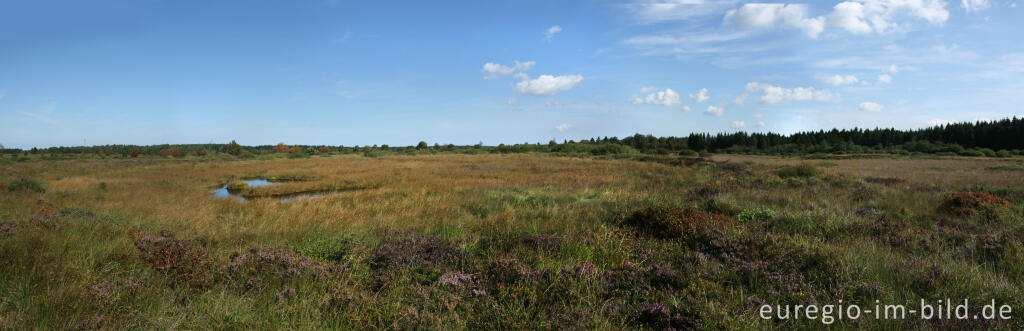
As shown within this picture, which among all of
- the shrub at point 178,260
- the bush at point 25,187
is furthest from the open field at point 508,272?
the bush at point 25,187

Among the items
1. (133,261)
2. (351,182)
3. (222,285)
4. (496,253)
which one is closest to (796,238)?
(496,253)

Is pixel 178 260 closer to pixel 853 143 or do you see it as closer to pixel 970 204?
pixel 970 204

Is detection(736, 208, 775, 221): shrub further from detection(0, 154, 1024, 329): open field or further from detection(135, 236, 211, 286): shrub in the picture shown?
detection(135, 236, 211, 286): shrub

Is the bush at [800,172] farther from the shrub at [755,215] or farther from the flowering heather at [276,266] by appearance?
the flowering heather at [276,266]

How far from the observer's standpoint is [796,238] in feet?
19.4

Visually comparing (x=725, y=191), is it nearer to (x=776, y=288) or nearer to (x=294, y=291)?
(x=776, y=288)

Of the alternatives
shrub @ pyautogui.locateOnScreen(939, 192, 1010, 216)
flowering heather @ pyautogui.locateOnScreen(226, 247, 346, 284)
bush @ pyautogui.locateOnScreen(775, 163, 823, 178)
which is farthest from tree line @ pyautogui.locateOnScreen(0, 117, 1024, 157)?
flowering heather @ pyautogui.locateOnScreen(226, 247, 346, 284)

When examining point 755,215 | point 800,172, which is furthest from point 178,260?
point 800,172

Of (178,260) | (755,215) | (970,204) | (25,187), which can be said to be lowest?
(755,215)

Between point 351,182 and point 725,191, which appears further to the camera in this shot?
point 351,182

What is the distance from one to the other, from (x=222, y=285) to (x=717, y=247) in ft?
21.5

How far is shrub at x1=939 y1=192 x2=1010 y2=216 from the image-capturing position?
8023 mm

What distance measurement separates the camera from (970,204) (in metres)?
8.43

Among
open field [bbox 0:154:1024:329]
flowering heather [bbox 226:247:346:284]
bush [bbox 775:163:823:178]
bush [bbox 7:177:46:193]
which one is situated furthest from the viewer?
bush [bbox 775:163:823:178]
